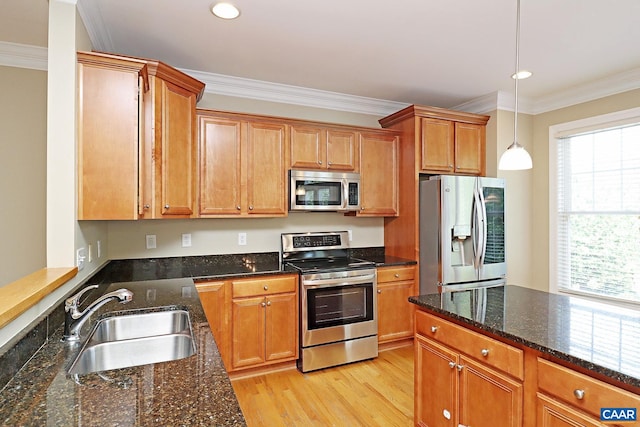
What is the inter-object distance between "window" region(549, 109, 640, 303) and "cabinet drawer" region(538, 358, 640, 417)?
268cm

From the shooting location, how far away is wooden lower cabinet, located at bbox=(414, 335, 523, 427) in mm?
1562

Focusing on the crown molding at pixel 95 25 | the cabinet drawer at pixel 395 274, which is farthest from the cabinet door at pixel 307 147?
the crown molding at pixel 95 25

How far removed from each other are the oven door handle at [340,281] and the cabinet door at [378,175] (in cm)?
70

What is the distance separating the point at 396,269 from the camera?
3.55 meters

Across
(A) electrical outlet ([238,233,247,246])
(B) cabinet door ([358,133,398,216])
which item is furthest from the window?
(A) electrical outlet ([238,233,247,246])

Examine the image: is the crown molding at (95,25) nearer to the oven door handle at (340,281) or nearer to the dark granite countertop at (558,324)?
the oven door handle at (340,281)

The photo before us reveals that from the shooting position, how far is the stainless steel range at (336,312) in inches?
122

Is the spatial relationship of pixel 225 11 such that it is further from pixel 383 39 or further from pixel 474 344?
pixel 474 344

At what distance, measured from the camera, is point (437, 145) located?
3.72m

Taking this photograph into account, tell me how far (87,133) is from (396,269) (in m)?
2.74

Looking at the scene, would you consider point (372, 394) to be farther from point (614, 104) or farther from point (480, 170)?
point (614, 104)

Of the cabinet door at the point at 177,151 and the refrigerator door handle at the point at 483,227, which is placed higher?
the cabinet door at the point at 177,151

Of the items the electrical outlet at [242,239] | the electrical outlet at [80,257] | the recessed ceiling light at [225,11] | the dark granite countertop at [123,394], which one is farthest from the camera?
the electrical outlet at [242,239]

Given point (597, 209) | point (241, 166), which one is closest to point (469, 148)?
Answer: point (597, 209)
